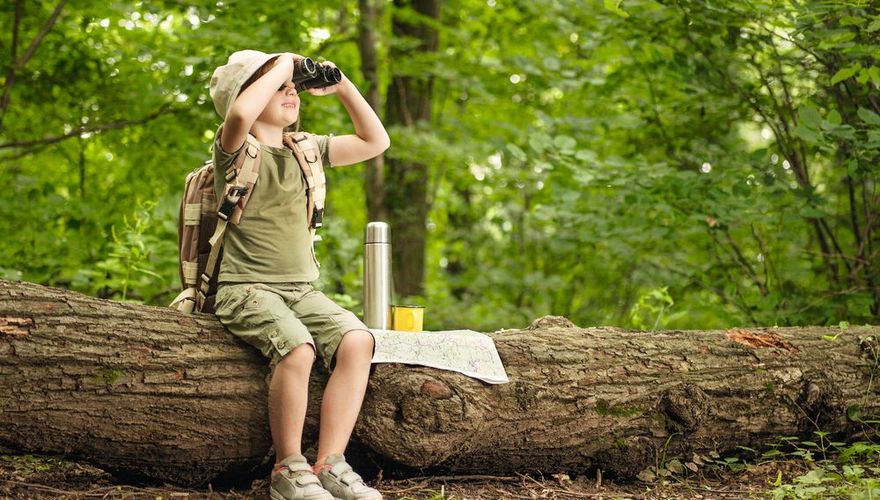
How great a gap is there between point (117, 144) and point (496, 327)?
4.72 meters

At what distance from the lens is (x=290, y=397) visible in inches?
120

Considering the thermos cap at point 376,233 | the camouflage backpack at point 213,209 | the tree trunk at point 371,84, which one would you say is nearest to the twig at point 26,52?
the tree trunk at point 371,84

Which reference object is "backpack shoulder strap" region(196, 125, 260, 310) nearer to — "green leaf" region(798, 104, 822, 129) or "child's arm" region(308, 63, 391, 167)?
"child's arm" region(308, 63, 391, 167)

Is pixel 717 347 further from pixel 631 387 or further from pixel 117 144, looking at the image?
pixel 117 144

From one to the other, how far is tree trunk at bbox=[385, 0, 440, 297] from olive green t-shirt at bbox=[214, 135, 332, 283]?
18.2ft

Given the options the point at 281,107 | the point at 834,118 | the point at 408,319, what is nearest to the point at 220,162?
the point at 281,107

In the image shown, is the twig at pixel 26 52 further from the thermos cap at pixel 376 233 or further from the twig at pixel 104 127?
the thermos cap at pixel 376 233

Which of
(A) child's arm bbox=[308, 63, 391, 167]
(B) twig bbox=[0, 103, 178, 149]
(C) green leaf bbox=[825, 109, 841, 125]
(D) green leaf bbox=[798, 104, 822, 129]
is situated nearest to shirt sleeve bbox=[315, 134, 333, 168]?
(A) child's arm bbox=[308, 63, 391, 167]

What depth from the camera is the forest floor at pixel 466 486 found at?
126 inches

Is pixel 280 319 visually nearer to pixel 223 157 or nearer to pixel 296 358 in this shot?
pixel 296 358

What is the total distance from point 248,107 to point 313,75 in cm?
38

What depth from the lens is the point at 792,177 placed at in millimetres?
5762

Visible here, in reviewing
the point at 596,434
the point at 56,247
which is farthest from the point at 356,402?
the point at 56,247

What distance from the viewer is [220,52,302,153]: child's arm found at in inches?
127
